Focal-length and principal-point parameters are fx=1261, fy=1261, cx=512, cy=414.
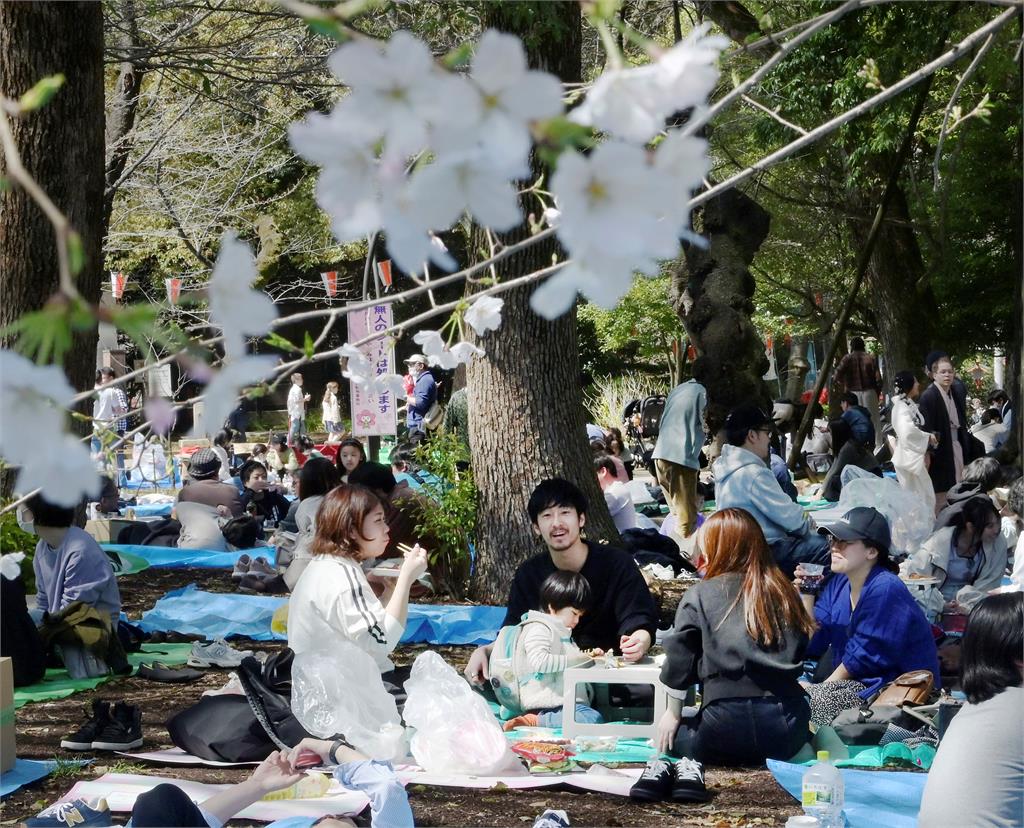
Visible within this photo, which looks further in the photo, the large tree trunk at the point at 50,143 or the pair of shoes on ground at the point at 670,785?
the large tree trunk at the point at 50,143

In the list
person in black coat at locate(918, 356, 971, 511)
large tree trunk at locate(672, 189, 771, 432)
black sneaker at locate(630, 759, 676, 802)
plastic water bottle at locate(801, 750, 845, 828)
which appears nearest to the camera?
plastic water bottle at locate(801, 750, 845, 828)

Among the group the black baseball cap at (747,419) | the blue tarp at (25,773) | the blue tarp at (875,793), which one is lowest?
the blue tarp at (875,793)

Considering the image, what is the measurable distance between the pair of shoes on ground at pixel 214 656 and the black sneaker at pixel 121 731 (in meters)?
1.41

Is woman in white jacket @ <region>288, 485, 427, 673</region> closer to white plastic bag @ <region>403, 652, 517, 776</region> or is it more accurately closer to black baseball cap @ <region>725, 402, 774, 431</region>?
white plastic bag @ <region>403, 652, 517, 776</region>

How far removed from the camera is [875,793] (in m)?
4.12

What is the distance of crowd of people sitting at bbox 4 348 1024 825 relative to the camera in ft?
10.2

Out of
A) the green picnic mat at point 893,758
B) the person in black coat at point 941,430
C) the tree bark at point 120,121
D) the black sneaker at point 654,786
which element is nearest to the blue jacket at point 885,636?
the green picnic mat at point 893,758

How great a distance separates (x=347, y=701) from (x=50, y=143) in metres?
→ 3.48

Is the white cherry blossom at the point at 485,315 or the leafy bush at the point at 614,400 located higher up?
the leafy bush at the point at 614,400

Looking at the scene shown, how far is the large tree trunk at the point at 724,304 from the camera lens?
43.8 feet

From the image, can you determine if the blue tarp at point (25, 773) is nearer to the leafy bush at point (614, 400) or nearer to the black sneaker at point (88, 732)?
the black sneaker at point (88, 732)

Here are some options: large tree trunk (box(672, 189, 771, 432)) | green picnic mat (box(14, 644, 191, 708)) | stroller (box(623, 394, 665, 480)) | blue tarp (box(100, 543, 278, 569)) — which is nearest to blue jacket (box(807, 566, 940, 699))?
green picnic mat (box(14, 644, 191, 708))

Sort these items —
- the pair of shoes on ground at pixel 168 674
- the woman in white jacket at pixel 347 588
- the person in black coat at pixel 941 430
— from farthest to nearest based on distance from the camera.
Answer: the person in black coat at pixel 941 430
the pair of shoes on ground at pixel 168 674
the woman in white jacket at pixel 347 588

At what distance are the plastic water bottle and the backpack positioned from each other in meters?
1.55
